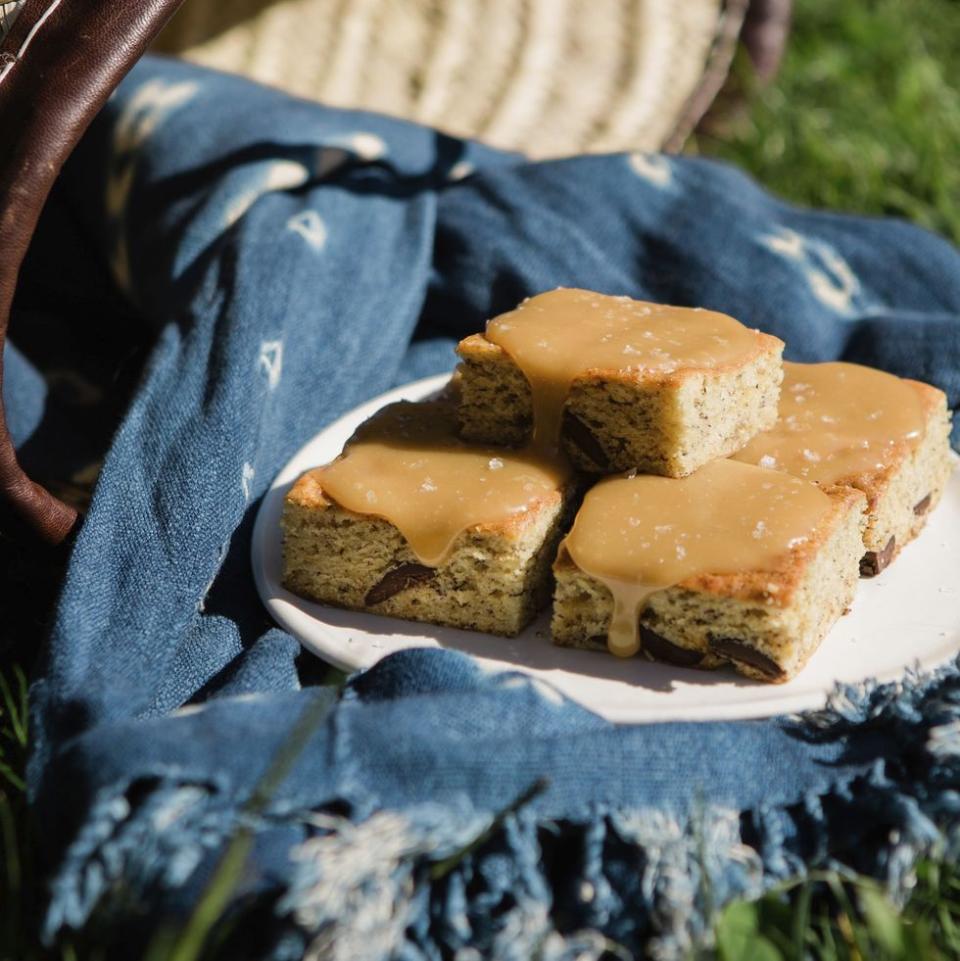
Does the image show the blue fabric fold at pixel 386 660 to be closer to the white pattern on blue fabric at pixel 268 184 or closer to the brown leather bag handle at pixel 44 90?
the white pattern on blue fabric at pixel 268 184

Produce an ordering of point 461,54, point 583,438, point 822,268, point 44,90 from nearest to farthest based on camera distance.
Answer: point 44,90
point 583,438
point 822,268
point 461,54

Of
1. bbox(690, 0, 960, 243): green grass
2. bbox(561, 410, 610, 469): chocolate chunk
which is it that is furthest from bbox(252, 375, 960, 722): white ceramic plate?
bbox(690, 0, 960, 243): green grass

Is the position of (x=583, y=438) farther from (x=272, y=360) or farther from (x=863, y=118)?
(x=863, y=118)

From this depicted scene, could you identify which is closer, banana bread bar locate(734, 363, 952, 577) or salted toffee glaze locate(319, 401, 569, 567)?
salted toffee glaze locate(319, 401, 569, 567)

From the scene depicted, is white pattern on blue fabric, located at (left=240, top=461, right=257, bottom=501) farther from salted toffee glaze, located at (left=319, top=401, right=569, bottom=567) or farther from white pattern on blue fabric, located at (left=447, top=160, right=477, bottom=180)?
white pattern on blue fabric, located at (left=447, top=160, right=477, bottom=180)

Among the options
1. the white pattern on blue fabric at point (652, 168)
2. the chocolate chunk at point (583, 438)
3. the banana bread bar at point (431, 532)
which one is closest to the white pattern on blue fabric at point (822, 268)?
the white pattern on blue fabric at point (652, 168)

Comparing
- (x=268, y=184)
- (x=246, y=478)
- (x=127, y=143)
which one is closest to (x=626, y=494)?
(x=246, y=478)
